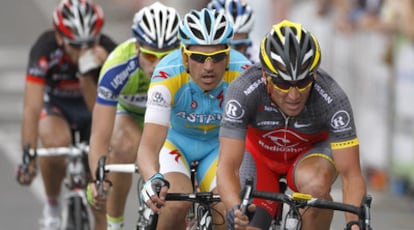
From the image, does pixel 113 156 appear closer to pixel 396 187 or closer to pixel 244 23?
pixel 244 23

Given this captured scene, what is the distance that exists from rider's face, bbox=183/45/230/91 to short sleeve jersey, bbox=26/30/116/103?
299 centimetres

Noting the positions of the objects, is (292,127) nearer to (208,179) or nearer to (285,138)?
(285,138)

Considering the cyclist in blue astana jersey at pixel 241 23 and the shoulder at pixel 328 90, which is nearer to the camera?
the shoulder at pixel 328 90

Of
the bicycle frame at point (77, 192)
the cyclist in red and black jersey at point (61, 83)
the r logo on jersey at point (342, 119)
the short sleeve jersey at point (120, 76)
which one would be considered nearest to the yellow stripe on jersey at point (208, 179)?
the short sleeve jersey at point (120, 76)

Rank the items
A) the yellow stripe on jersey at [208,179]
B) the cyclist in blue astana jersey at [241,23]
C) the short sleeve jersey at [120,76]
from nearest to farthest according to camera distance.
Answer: the yellow stripe on jersey at [208,179]
the short sleeve jersey at [120,76]
the cyclist in blue astana jersey at [241,23]

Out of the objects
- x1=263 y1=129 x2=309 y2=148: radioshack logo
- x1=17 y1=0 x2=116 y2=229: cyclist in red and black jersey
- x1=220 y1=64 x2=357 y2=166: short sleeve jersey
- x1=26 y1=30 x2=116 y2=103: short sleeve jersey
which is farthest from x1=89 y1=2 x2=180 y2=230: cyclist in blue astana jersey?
x1=220 y1=64 x2=357 y2=166: short sleeve jersey

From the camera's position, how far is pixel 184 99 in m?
9.44

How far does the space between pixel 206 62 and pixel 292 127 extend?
81cm

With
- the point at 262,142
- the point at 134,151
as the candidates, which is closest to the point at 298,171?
the point at 262,142

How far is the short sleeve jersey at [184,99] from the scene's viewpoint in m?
9.21

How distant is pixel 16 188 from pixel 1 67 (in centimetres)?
1598

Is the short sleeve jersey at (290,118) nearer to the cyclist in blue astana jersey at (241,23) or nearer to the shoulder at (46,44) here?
the cyclist in blue astana jersey at (241,23)

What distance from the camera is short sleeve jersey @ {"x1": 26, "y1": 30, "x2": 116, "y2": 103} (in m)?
12.0

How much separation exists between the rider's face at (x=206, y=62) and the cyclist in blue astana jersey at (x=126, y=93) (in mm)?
1148
